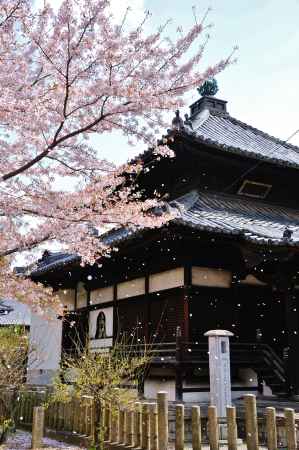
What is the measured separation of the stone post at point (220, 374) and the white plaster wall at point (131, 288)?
4423mm

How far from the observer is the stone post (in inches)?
294

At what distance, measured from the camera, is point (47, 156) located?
21.1 feet

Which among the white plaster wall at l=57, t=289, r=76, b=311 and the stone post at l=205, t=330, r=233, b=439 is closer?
the stone post at l=205, t=330, r=233, b=439

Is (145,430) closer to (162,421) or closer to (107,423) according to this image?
(162,421)

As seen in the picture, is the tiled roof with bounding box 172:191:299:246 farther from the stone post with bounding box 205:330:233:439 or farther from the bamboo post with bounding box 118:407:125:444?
the bamboo post with bounding box 118:407:125:444

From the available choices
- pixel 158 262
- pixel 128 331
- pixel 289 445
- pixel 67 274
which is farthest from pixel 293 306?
pixel 67 274

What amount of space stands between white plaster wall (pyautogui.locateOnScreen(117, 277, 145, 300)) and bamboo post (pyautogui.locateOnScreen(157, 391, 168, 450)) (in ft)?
18.7

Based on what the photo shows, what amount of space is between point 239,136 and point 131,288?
628cm

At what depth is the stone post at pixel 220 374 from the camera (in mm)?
7457

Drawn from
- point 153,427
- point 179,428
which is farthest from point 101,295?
point 179,428

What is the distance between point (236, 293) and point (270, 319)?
4.01ft

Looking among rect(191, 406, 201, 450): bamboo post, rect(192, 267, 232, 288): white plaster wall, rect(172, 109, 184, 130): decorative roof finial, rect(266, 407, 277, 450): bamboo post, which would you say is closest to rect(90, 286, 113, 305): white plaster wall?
rect(192, 267, 232, 288): white plaster wall

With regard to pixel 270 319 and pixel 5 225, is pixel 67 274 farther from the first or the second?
pixel 5 225

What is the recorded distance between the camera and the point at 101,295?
1413 centimetres
